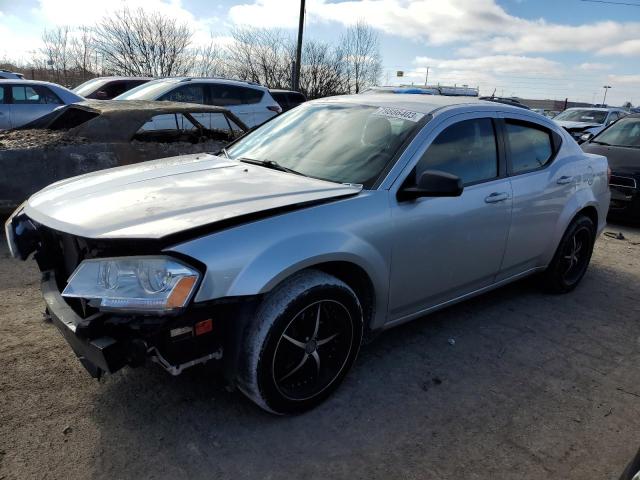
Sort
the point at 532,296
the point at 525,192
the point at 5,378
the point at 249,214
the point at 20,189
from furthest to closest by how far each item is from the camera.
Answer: the point at 20,189 → the point at 532,296 → the point at 525,192 → the point at 5,378 → the point at 249,214

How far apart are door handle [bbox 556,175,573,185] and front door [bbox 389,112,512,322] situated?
2.53ft

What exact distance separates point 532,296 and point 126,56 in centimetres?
2688

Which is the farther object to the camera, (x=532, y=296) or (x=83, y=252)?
(x=532, y=296)

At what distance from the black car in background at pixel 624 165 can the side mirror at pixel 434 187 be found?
5733mm

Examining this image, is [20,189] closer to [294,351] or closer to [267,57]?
[294,351]

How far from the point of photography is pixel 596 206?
15.0 ft

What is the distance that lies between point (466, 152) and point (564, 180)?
1.24m

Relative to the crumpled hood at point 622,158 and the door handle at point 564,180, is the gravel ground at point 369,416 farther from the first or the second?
the crumpled hood at point 622,158

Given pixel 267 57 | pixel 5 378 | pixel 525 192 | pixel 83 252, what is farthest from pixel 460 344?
pixel 267 57

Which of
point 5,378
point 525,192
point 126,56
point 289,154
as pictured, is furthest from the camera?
point 126,56

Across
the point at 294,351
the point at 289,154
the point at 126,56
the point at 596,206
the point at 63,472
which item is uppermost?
the point at 126,56

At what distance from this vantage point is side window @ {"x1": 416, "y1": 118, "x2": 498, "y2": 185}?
315cm

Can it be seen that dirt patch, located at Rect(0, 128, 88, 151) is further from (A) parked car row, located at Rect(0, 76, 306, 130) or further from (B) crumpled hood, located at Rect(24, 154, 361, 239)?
(A) parked car row, located at Rect(0, 76, 306, 130)

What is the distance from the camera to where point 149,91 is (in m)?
9.50
